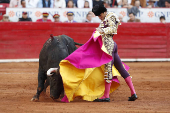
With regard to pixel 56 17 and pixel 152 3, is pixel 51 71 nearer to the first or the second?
pixel 56 17

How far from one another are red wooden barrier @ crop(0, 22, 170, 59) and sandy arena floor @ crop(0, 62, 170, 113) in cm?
70

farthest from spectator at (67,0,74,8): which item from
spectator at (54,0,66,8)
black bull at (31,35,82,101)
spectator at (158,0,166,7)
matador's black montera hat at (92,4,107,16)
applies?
matador's black montera hat at (92,4,107,16)

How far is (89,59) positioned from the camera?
4.14 metres

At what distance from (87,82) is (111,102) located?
1.59 ft

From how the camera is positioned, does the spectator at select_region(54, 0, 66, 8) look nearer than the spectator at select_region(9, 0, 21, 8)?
Yes

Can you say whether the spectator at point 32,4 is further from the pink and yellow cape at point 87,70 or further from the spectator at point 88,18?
the pink and yellow cape at point 87,70

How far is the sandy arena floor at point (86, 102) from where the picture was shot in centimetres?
360

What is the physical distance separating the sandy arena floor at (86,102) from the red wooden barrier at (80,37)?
70cm

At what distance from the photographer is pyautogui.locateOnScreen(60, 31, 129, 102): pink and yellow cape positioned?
409cm

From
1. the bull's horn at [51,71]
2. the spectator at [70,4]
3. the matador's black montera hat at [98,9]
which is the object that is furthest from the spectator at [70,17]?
the bull's horn at [51,71]

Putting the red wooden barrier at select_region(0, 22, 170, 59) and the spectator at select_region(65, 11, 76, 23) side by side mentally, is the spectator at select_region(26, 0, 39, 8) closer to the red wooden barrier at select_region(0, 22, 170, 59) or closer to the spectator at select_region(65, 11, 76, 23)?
the red wooden barrier at select_region(0, 22, 170, 59)

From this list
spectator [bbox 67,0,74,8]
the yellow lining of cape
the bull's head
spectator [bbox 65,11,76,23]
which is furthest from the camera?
spectator [bbox 67,0,74,8]

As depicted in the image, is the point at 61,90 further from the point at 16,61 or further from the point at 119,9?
the point at 119,9

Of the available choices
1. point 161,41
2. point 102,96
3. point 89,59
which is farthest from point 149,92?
point 161,41
